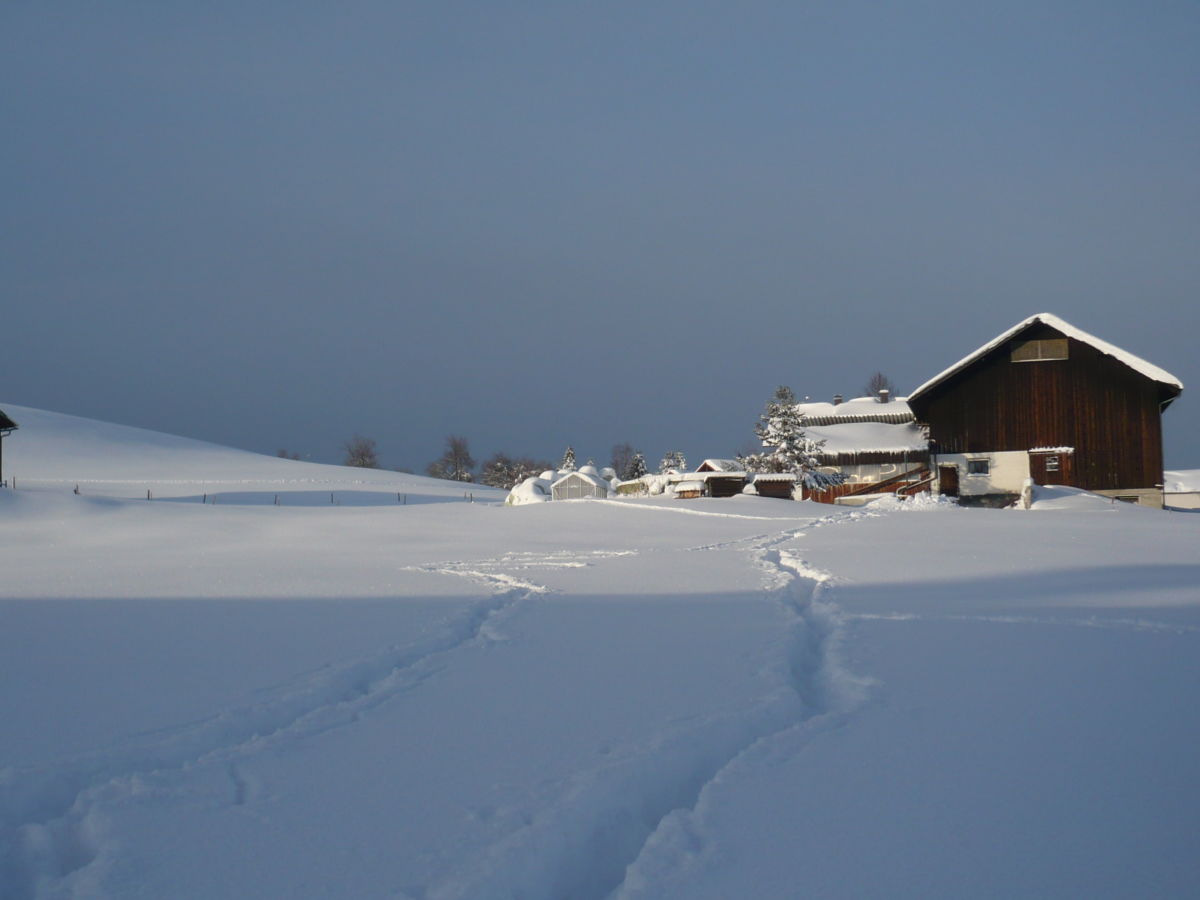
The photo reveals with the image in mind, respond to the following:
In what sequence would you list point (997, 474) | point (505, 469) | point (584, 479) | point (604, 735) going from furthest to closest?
point (505, 469)
point (584, 479)
point (997, 474)
point (604, 735)

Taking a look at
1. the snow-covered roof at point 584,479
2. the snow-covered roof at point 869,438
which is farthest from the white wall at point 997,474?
the snow-covered roof at point 584,479

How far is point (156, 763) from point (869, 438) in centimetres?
4492

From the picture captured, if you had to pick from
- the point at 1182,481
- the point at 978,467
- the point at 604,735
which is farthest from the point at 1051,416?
the point at 1182,481

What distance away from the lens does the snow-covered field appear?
314 centimetres

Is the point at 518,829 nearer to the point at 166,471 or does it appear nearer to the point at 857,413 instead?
the point at 857,413

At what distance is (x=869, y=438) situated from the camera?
4653 cm

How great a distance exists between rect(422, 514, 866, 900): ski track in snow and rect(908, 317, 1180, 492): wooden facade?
29940mm

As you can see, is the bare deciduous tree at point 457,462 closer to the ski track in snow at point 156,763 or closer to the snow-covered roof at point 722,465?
the snow-covered roof at point 722,465

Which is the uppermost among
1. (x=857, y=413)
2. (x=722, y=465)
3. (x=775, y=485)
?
(x=857, y=413)

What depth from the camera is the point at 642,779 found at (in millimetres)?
3895

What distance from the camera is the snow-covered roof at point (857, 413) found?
169 ft

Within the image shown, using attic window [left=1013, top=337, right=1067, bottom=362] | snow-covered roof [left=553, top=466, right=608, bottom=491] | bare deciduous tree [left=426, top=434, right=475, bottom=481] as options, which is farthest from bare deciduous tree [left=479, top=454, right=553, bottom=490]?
attic window [left=1013, top=337, right=1067, bottom=362]

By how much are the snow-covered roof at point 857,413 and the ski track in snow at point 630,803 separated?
45920 millimetres

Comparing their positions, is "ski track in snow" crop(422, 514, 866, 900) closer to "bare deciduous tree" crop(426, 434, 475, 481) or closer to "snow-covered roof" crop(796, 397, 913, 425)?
"snow-covered roof" crop(796, 397, 913, 425)
